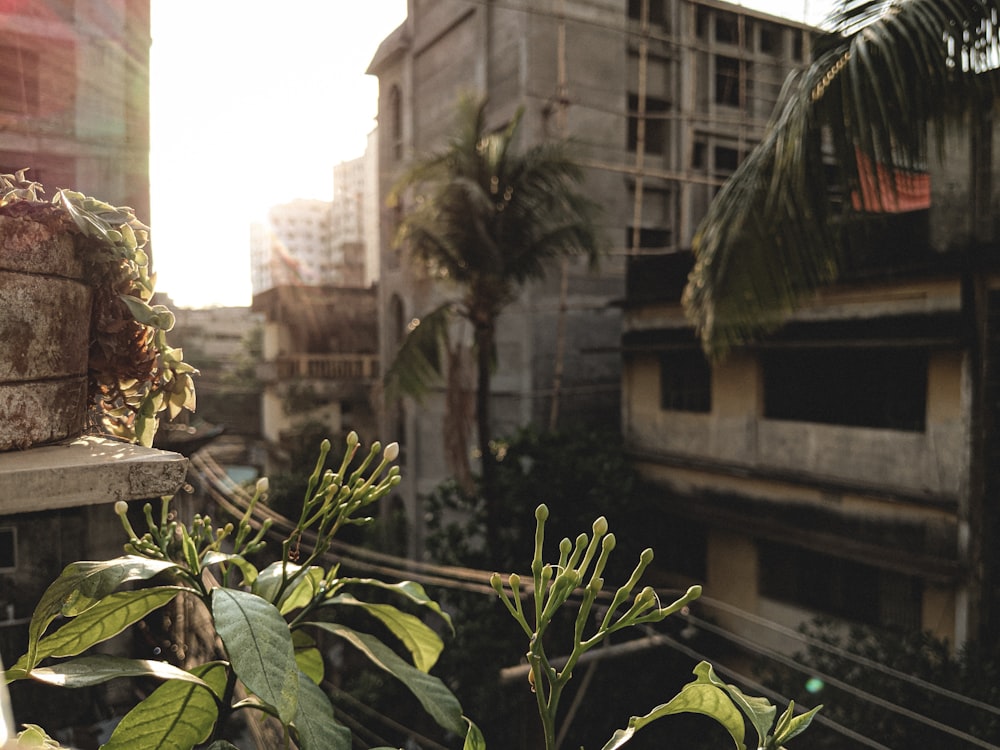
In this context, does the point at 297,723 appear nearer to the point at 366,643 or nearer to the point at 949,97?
the point at 366,643

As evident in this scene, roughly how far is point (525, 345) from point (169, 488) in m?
12.0

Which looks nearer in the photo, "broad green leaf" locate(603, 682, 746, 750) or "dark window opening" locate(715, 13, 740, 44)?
"broad green leaf" locate(603, 682, 746, 750)

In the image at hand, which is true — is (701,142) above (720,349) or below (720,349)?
above

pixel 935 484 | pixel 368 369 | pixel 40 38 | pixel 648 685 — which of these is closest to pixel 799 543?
pixel 935 484

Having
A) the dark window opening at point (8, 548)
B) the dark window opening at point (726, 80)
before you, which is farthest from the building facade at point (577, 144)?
the dark window opening at point (8, 548)

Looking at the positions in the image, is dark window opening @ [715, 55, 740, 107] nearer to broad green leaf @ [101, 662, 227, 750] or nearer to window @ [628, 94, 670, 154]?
window @ [628, 94, 670, 154]

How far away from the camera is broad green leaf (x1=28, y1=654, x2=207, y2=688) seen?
45.5 inches

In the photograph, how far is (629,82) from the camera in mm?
14391

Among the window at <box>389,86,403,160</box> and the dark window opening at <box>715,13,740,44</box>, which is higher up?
the dark window opening at <box>715,13,740,44</box>

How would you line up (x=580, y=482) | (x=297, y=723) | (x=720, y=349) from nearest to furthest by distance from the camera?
(x=297, y=723), (x=720, y=349), (x=580, y=482)

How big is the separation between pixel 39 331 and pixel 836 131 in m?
4.39

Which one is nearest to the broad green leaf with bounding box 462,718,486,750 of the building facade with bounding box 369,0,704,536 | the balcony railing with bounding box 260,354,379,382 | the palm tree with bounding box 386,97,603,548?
the palm tree with bounding box 386,97,603,548

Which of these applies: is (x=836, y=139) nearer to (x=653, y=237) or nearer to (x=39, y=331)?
(x=39, y=331)

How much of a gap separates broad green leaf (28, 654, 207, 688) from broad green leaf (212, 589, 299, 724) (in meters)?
0.18
